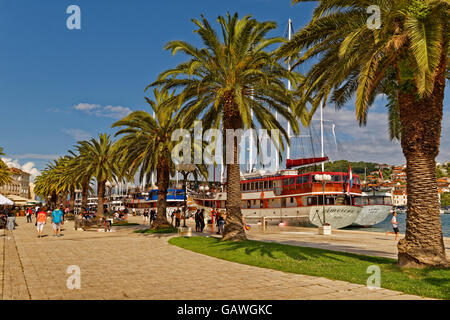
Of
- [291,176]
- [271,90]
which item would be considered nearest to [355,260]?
[271,90]

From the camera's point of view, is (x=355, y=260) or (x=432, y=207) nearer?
(x=432, y=207)

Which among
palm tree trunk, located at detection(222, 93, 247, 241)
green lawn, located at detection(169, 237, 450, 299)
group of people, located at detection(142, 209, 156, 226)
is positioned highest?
palm tree trunk, located at detection(222, 93, 247, 241)

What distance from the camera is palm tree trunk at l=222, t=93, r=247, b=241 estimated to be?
16.9 m

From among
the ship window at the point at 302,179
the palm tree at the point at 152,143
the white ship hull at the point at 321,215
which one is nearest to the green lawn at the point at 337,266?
the palm tree at the point at 152,143

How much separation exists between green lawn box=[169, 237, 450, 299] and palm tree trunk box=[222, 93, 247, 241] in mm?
1787

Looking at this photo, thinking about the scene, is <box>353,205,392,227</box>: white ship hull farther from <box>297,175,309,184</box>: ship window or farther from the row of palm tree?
the row of palm tree

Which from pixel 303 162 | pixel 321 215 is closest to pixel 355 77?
pixel 321 215

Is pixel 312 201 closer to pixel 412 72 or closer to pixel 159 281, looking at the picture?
pixel 412 72

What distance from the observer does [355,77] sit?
42.6 feet

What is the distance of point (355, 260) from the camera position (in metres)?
10.9

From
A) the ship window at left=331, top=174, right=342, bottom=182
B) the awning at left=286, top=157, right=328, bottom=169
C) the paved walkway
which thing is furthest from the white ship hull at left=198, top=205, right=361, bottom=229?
the paved walkway

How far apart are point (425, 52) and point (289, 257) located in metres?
7.31

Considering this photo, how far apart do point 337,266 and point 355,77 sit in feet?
23.4
